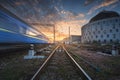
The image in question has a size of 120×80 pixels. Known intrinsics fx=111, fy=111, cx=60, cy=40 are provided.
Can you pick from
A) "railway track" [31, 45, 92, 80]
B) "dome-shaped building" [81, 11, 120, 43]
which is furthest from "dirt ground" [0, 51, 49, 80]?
"dome-shaped building" [81, 11, 120, 43]

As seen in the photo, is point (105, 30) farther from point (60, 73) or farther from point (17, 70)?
point (17, 70)

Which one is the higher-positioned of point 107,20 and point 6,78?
point 107,20

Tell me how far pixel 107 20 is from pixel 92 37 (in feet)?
49.3

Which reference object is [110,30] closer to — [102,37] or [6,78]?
[102,37]

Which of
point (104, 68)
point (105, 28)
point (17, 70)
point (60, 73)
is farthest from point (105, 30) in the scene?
point (17, 70)

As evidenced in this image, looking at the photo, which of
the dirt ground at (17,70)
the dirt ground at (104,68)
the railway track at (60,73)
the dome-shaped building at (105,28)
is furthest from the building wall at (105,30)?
the dirt ground at (17,70)

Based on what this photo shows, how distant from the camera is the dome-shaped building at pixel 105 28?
61.3 metres

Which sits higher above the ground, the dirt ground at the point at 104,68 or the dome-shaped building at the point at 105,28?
the dome-shaped building at the point at 105,28


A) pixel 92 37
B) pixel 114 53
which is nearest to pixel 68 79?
pixel 114 53

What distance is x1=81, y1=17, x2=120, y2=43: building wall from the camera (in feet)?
201

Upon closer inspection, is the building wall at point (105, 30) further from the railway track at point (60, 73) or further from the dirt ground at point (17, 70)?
the dirt ground at point (17, 70)

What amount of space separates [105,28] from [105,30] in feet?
3.91

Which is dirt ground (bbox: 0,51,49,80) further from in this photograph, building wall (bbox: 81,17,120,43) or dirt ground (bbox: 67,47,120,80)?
building wall (bbox: 81,17,120,43)

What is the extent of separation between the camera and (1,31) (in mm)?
8180
